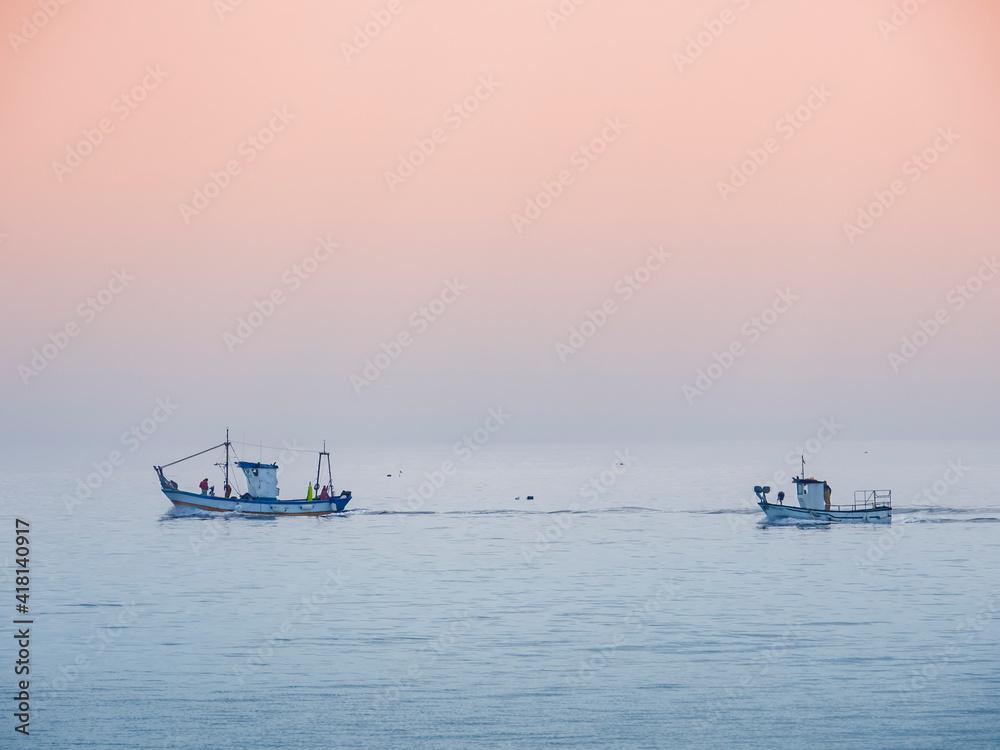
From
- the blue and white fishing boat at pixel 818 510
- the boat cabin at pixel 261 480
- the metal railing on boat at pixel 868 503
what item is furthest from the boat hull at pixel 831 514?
the boat cabin at pixel 261 480

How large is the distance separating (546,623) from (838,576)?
89.8 ft

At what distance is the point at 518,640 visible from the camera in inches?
1908

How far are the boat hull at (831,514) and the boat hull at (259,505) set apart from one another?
47510 mm

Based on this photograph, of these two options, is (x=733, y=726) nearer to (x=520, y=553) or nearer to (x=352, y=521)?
(x=520, y=553)

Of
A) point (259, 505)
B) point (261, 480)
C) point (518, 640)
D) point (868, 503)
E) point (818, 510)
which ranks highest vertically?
point (261, 480)

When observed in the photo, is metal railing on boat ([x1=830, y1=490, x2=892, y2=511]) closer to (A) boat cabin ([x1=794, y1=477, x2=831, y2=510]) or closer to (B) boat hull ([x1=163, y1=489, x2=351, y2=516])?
Answer: (A) boat cabin ([x1=794, y1=477, x2=831, y2=510])

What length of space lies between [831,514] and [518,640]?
59389 millimetres

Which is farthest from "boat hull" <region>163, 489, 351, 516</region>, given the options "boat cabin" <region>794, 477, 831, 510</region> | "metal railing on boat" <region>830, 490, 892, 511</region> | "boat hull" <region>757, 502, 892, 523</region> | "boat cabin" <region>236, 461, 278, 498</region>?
"metal railing on boat" <region>830, 490, 892, 511</region>

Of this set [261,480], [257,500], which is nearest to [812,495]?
[257,500]

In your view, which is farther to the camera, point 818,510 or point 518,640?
point 818,510

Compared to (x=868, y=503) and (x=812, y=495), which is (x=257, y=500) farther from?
(x=868, y=503)

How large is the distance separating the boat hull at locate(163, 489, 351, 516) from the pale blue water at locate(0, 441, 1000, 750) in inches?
631

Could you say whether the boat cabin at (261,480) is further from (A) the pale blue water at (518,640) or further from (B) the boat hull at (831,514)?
(B) the boat hull at (831,514)

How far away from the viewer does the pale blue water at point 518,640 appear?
3506 cm
